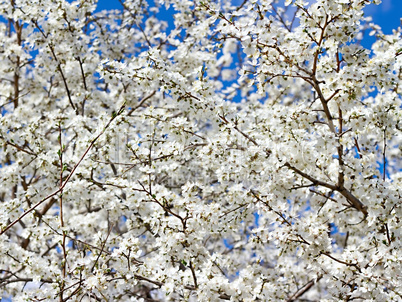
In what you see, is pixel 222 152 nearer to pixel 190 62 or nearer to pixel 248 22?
pixel 248 22

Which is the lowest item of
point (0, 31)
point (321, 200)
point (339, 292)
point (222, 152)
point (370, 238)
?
point (339, 292)

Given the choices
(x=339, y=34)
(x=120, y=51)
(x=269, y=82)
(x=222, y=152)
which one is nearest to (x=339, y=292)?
(x=222, y=152)

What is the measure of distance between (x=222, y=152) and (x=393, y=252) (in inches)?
70.7

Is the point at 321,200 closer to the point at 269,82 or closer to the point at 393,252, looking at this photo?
the point at 393,252

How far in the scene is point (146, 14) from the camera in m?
8.23

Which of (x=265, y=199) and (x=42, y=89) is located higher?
(x=42, y=89)

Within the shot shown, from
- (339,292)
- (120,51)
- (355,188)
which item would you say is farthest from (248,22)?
(120,51)

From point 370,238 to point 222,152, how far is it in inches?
69.2

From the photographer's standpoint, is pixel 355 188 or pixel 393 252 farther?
pixel 355 188

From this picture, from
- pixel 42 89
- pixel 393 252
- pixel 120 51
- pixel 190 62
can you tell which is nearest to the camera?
pixel 393 252

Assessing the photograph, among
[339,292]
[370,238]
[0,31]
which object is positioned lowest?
[339,292]

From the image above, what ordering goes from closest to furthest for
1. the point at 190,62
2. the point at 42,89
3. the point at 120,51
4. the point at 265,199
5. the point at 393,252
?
the point at 393,252, the point at 265,199, the point at 190,62, the point at 120,51, the point at 42,89

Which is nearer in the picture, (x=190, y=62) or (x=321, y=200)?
(x=321, y=200)

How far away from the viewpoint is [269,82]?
13.8 ft
